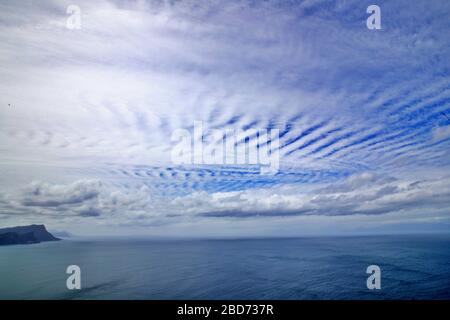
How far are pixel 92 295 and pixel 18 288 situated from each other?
6.66 meters
